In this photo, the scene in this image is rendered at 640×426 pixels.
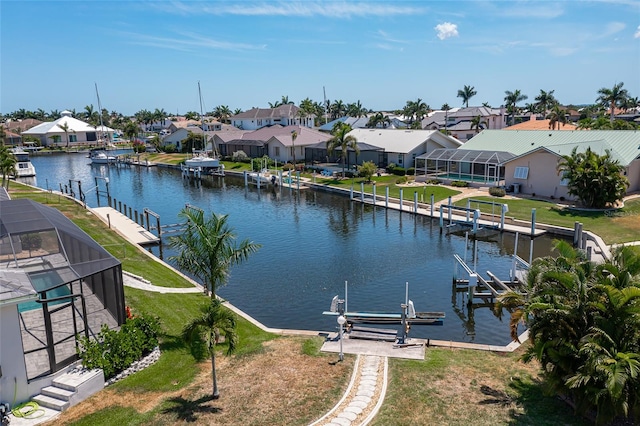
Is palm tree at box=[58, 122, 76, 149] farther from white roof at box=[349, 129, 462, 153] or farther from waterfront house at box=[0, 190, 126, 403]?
waterfront house at box=[0, 190, 126, 403]

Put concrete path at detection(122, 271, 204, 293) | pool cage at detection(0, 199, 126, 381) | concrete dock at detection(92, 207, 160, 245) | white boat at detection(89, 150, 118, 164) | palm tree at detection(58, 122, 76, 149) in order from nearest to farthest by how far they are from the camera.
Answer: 1. pool cage at detection(0, 199, 126, 381)
2. concrete path at detection(122, 271, 204, 293)
3. concrete dock at detection(92, 207, 160, 245)
4. white boat at detection(89, 150, 118, 164)
5. palm tree at detection(58, 122, 76, 149)

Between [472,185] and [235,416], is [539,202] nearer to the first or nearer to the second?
[472,185]

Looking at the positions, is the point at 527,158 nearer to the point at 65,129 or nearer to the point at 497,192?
the point at 497,192

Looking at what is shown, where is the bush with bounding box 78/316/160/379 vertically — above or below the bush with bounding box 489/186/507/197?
below

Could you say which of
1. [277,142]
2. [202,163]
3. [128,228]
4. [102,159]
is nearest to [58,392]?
[128,228]

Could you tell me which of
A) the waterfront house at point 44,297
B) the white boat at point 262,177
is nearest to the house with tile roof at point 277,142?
the white boat at point 262,177

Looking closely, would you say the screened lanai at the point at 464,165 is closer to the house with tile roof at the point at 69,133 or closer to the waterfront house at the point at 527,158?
the waterfront house at the point at 527,158

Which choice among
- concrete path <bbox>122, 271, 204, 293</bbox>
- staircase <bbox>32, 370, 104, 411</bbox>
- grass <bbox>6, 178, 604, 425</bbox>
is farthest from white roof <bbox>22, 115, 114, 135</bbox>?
staircase <bbox>32, 370, 104, 411</bbox>
